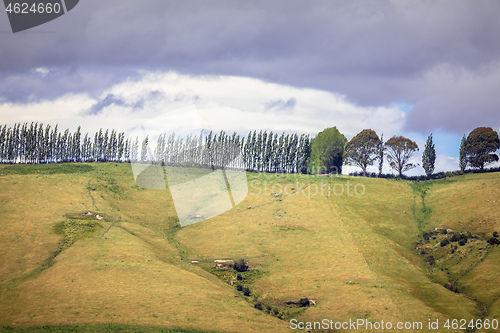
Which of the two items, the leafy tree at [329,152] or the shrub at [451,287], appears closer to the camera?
the shrub at [451,287]

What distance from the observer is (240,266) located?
62562 mm

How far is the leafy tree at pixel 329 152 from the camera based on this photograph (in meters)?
134

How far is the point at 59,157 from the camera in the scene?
16188 centimetres

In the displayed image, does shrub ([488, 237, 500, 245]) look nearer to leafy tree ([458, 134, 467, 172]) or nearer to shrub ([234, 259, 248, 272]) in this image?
shrub ([234, 259, 248, 272])

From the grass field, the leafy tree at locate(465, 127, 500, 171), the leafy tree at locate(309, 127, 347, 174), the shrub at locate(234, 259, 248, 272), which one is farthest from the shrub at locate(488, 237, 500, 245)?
the leafy tree at locate(309, 127, 347, 174)

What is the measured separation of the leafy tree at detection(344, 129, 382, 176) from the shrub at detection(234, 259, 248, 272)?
7113 centimetres

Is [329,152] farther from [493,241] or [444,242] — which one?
[493,241]

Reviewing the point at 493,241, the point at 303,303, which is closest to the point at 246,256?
the point at 303,303

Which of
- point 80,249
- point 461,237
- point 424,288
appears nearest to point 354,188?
point 461,237

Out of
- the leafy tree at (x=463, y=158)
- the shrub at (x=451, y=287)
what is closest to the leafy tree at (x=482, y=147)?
the leafy tree at (x=463, y=158)

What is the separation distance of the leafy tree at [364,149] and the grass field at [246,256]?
22.3 metres

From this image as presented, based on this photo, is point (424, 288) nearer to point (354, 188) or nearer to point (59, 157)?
point (354, 188)

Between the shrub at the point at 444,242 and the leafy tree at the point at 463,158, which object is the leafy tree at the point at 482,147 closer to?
the leafy tree at the point at 463,158

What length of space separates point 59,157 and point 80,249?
11777cm
